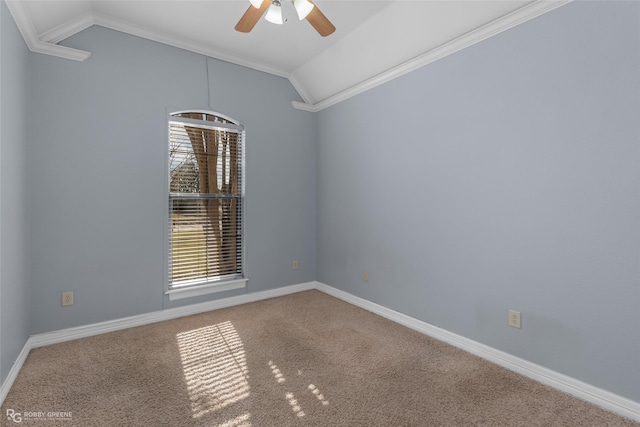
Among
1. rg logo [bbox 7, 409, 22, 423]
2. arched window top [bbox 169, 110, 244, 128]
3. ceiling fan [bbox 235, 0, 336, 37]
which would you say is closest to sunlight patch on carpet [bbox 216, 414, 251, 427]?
rg logo [bbox 7, 409, 22, 423]

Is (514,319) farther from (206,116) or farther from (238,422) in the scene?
(206,116)

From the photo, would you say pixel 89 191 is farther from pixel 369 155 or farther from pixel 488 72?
pixel 488 72

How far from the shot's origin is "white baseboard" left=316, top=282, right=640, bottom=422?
1.77m

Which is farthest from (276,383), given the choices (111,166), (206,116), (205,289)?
(206,116)

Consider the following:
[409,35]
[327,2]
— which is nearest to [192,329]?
[327,2]

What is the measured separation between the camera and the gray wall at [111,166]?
257 cm

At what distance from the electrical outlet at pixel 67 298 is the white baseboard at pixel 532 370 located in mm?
2861

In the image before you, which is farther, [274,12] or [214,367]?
[214,367]

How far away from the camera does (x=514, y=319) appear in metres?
2.23

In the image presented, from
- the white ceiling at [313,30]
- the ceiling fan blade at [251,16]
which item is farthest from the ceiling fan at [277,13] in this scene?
the white ceiling at [313,30]

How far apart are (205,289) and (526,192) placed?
3.10m

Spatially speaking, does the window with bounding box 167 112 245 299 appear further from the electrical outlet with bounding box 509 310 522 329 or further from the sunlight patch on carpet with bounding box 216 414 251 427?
the electrical outlet with bounding box 509 310 522 329

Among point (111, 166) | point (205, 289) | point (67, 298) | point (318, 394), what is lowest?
point (318, 394)

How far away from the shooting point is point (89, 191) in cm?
274
